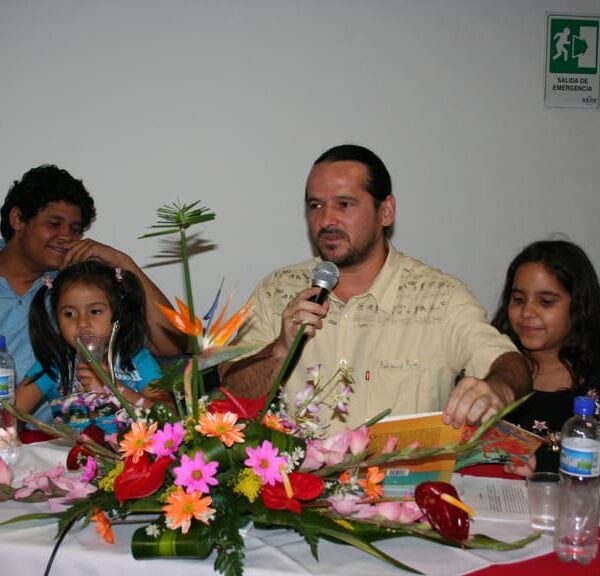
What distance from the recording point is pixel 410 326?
90.5 inches

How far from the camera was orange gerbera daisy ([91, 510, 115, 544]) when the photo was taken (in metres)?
1.22

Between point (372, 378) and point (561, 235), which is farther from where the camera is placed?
point (561, 235)

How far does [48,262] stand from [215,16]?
4.14 feet

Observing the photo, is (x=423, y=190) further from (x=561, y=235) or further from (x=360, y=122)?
(x=561, y=235)

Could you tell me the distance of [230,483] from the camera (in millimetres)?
1190

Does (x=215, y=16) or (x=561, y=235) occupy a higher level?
(x=215, y=16)

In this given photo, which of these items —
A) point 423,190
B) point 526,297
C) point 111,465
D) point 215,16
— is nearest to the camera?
point 111,465

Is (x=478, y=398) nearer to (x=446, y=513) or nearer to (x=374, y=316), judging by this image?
(x=446, y=513)

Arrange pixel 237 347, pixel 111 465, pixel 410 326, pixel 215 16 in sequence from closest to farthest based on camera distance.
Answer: pixel 237 347
pixel 111 465
pixel 410 326
pixel 215 16

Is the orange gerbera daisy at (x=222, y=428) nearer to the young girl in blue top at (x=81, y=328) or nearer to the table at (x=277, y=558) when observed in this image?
the table at (x=277, y=558)

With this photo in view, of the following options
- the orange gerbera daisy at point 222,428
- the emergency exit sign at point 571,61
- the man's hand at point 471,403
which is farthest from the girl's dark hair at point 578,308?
the orange gerbera daisy at point 222,428

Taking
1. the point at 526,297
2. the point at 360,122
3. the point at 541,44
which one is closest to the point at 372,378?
the point at 526,297

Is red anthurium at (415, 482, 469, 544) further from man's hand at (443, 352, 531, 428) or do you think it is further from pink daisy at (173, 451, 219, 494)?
pink daisy at (173, 451, 219, 494)

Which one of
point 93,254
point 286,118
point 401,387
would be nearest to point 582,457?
point 401,387
